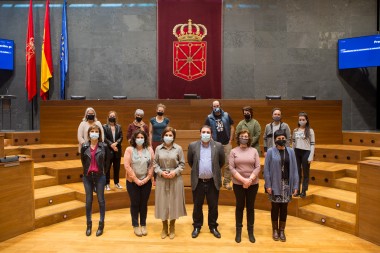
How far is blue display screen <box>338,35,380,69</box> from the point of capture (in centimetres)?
900

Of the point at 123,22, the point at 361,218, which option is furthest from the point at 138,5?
the point at 361,218

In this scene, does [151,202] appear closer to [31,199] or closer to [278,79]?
[31,199]

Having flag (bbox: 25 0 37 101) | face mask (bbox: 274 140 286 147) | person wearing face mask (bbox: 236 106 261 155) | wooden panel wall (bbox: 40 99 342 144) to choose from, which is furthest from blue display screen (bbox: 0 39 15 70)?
face mask (bbox: 274 140 286 147)

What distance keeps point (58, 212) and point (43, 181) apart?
3.32 feet

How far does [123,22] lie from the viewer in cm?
1027

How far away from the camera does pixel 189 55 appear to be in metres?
10.1

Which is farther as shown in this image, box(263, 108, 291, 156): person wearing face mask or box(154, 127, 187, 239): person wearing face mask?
box(263, 108, 291, 156): person wearing face mask

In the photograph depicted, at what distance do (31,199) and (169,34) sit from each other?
A: 625 cm

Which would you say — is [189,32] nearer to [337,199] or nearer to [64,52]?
[64,52]

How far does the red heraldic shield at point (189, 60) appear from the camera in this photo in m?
10.1

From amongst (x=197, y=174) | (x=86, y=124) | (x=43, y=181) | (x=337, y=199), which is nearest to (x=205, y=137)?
(x=197, y=174)

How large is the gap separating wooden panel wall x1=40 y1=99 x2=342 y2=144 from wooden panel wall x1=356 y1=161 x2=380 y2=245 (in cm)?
344

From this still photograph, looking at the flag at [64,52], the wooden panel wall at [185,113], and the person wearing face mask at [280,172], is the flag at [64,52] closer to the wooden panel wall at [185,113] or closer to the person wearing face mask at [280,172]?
the wooden panel wall at [185,113]

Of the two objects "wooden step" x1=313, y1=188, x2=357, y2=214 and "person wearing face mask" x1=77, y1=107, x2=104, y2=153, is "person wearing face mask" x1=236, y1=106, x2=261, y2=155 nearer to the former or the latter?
"wooden step" x1=313, y1=188, x2=357, y2=214
